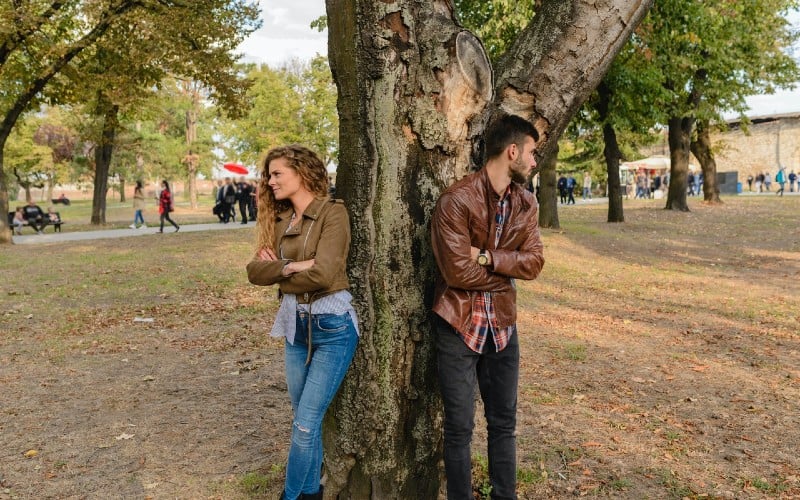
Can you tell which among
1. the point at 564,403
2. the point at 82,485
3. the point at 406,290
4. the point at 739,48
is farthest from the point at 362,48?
the point at 739,48

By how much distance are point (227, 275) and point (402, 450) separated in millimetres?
9559

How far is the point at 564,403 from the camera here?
216 inches

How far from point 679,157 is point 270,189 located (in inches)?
1072

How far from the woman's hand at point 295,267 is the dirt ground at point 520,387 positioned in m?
1.47

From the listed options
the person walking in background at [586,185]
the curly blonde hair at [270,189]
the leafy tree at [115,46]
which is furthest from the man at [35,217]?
the person walking in background at [586,185]

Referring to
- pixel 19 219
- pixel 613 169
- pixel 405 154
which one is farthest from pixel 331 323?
pixel 19 219

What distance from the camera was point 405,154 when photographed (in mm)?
3486

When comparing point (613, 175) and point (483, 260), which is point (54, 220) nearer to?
point (613, 175)

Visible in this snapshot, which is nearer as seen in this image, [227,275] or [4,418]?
[4,418]

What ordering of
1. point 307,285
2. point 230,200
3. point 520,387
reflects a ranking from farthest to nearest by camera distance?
point 230,200, point 520,387, point 307,285

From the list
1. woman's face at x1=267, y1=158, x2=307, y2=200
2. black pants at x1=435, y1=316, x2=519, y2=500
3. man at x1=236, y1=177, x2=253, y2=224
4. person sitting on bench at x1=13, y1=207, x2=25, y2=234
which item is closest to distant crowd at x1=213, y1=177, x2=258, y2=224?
man at x1=236, y1=177, x2=253, y2=224

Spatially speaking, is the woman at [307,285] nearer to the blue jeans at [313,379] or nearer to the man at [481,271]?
the blue jeans at [313,379]

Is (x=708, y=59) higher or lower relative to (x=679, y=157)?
higher

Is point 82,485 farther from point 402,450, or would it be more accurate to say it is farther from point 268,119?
point 268,119
